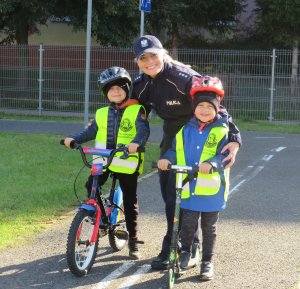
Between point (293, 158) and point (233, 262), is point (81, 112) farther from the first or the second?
point (233, 262)

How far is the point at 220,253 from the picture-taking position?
5.49m

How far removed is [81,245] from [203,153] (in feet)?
4.05

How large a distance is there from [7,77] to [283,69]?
8715mm

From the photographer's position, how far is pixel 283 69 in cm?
1764

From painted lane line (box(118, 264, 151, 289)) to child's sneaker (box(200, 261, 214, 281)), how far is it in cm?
50

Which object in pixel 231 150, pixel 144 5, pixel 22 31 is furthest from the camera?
pixel 22 31

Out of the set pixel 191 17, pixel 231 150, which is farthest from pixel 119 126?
pixel 191 17

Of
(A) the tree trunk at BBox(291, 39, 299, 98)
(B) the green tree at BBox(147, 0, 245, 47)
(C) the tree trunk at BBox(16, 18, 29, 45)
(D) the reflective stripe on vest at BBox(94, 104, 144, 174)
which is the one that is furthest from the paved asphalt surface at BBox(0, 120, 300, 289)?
(B) the green tree at BBox(147, 0, 245, 47)

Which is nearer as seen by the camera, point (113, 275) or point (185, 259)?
point (185, 259)

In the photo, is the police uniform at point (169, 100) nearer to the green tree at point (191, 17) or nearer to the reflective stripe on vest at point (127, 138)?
the reflective stripe on vest at point (127, 138)

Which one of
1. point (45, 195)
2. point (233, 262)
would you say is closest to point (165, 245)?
point (233, 262)

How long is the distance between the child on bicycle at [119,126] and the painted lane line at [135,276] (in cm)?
57

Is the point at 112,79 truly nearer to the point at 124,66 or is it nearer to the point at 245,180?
the point at 245,180

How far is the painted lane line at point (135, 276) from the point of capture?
4.68 m
